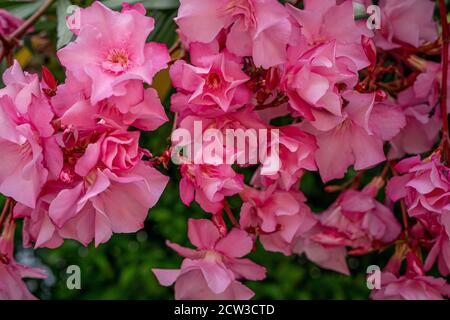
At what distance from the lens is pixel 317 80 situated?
2.09ft

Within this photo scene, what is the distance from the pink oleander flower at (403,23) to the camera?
31.4 inches

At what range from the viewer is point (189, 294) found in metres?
0.75

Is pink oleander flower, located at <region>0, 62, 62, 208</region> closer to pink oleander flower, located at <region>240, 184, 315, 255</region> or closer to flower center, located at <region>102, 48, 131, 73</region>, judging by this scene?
flower center, located at <region>102, 48, 131, 73</region>

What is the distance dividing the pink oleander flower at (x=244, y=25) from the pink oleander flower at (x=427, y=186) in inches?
6.9

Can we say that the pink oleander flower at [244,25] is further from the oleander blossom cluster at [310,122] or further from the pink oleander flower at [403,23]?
the pink oleander flower at [403,23]

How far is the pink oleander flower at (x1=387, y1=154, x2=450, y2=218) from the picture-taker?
0.68 metres

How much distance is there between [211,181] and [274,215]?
12cm

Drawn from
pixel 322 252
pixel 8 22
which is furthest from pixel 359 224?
pixel 8 22

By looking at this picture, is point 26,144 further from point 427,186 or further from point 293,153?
point 427,186

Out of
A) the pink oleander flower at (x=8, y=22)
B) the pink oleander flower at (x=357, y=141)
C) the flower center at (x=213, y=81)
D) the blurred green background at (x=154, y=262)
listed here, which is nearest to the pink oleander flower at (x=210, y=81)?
the flower center at (x=213, y=81)

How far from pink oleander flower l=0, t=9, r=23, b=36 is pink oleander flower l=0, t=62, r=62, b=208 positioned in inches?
11.7
